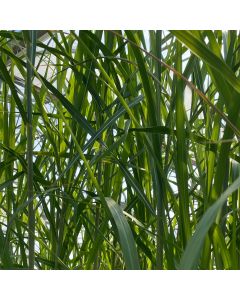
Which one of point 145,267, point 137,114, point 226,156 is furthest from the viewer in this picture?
point 145,267

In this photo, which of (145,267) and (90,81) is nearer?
(90,81)

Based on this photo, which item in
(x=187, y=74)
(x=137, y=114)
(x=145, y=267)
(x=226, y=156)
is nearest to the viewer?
(x=226, y=156)
